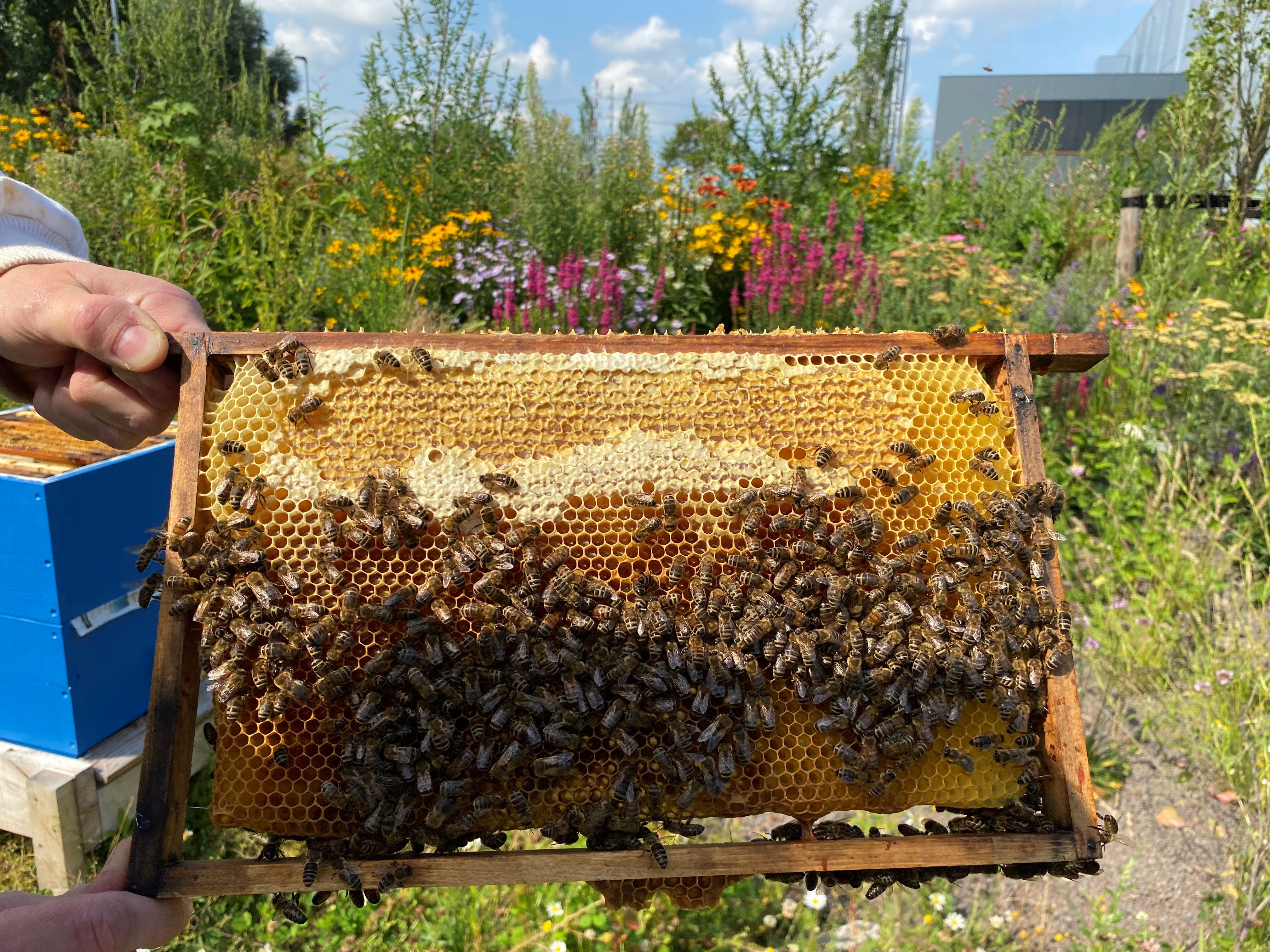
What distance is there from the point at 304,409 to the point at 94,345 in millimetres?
794

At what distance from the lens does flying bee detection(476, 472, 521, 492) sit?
2262 millimetres

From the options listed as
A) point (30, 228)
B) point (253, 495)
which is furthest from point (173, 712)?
point (30, 228)

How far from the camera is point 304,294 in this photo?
6113 millimetres

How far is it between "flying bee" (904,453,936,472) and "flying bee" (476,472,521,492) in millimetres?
1282

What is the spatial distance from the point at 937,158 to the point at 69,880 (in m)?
13.8

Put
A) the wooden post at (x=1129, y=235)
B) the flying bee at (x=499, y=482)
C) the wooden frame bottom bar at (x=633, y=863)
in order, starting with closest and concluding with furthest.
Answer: the wooden frame bottom bar at (x=633, y=863), the flying bee at (x=499, y=482), the wooden post at (x=1129, y=235)

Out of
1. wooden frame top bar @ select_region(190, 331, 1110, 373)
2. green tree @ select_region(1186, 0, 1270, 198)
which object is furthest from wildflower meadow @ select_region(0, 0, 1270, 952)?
wooden frame top bar @ select_region(190, 331, 1110, 373)

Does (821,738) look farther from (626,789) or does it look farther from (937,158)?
(937,158)

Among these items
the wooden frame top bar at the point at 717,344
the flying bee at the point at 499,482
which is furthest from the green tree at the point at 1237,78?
the flying bee at the point at 499,482

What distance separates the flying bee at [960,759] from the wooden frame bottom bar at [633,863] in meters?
0.19

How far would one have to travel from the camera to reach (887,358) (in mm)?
2490

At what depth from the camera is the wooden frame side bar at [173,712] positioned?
80.4 inches

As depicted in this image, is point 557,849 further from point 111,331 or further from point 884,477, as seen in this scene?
point 111,331

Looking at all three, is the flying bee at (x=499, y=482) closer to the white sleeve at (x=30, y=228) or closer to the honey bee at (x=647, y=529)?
the honey bee at (x=647, y=529)
